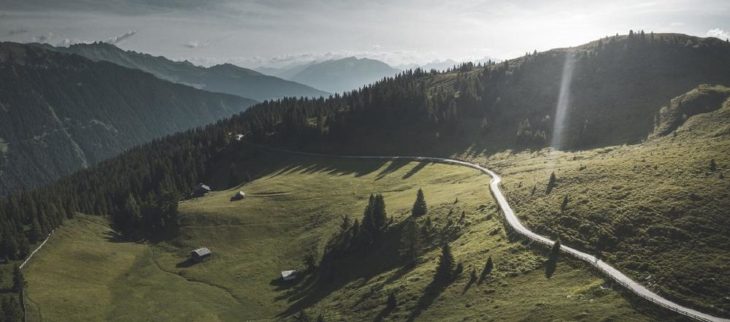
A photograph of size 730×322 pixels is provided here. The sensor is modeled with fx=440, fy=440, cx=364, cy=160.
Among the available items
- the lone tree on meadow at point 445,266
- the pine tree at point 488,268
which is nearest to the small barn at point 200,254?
the lone tree on meadow at point 445,266

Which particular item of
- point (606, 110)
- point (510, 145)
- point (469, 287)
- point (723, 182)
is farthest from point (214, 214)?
point (606, 110)

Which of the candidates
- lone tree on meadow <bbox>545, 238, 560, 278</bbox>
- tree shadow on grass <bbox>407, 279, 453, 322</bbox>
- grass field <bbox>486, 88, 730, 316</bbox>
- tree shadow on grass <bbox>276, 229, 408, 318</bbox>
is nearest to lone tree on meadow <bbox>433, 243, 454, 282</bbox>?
tree shadow on grass <bbox>407, 279, 453, 322</bbox>

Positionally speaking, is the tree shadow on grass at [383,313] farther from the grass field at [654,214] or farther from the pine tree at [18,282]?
the pine tree at [18,282]

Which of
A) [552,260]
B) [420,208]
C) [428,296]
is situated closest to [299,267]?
[420,208]

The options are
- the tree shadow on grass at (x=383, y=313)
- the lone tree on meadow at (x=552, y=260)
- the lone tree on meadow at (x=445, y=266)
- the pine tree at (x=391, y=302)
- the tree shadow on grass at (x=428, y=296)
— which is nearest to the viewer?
the lone tree on meadow at (x=552, y=260)

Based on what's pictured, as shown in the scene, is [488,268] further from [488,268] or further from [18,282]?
[18,282]

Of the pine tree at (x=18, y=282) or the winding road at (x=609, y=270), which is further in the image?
the pine tree at (x=18, y=282)

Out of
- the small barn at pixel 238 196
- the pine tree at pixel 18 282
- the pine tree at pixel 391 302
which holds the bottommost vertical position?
the pine tree at pixel 18 282
